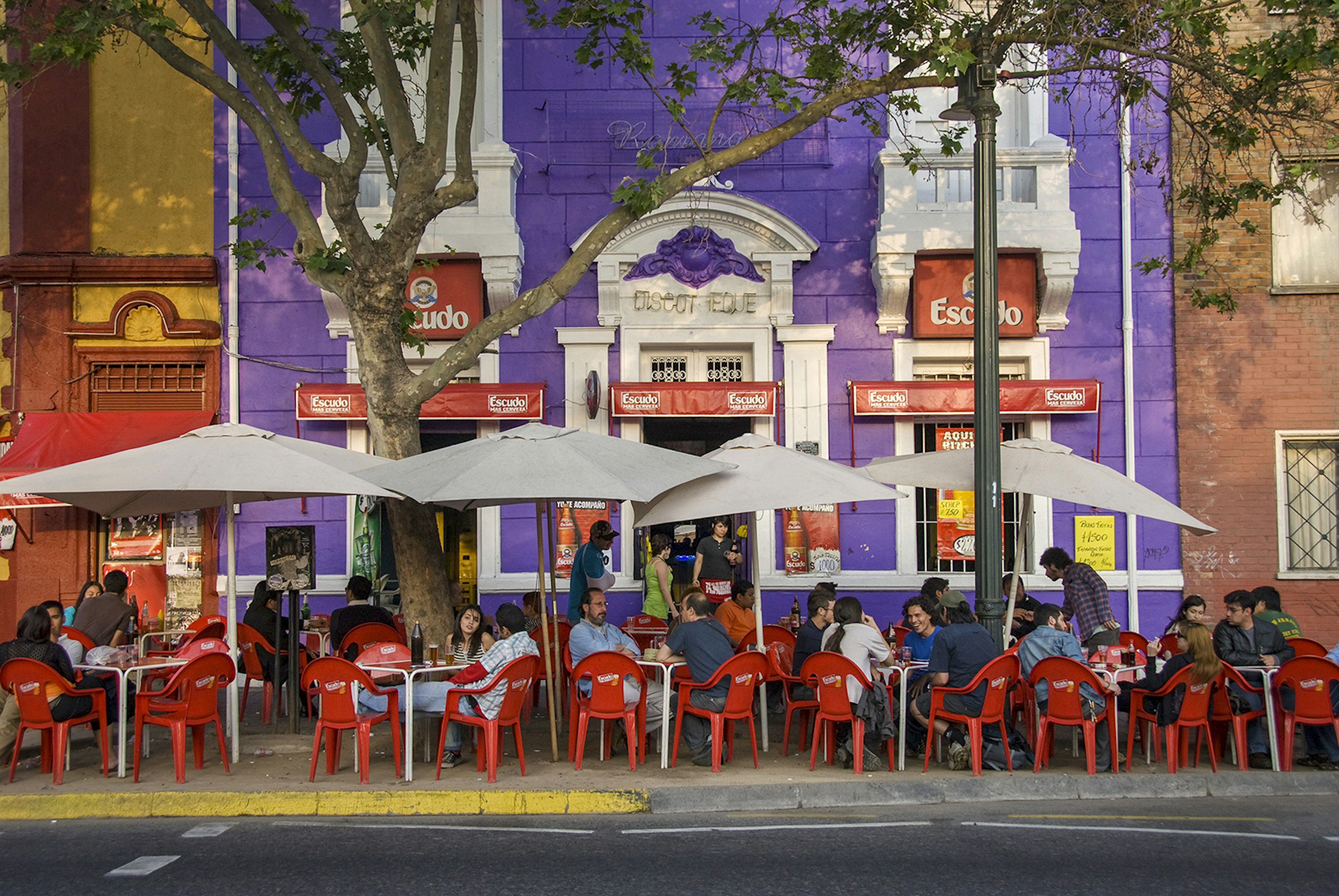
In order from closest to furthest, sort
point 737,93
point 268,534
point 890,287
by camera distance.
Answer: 1. point 737,93
2. point 268,534
3. point 890,287

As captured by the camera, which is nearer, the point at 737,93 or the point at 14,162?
the point at 737,93

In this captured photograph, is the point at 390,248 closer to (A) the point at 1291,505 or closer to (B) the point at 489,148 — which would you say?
(B) the point at 489,148

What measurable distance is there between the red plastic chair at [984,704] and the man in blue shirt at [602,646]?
2034mm

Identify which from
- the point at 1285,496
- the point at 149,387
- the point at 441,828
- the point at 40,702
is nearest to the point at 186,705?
the point at 40,702

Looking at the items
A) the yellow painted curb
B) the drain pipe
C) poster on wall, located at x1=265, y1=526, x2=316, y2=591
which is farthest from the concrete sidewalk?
the drain pipe

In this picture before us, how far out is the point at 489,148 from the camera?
13.8 meters

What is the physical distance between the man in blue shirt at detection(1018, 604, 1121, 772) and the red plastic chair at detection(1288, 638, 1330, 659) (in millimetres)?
1833

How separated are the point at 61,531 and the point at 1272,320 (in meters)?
14.6

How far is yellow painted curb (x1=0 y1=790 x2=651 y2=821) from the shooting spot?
7676mm

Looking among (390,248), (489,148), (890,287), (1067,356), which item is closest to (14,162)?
(489,148)

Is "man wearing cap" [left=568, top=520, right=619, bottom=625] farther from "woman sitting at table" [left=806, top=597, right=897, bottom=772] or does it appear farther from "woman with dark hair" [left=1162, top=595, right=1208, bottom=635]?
"woman with dark hair" [left=1162, top=595, right=1208, bottom=635]

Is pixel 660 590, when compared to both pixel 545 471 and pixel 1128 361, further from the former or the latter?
pixel 1128 361

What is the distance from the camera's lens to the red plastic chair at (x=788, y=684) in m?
9.08

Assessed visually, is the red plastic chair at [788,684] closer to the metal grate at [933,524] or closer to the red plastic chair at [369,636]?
the red plastic chair at [369,636]
